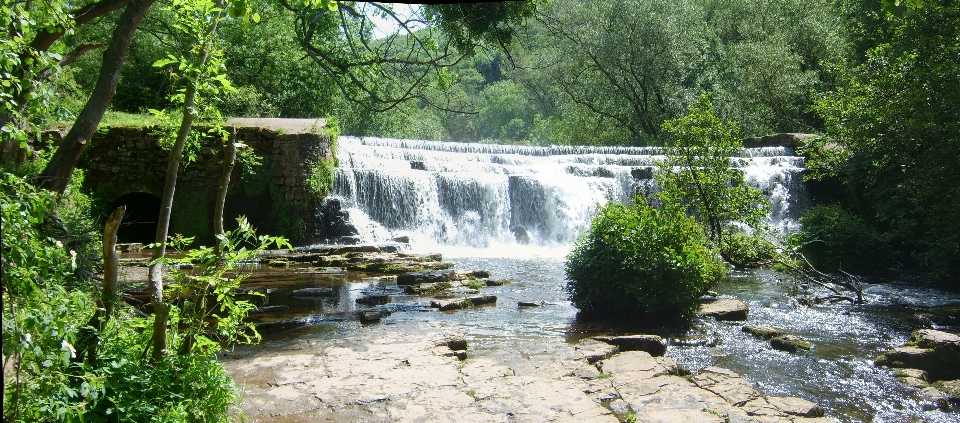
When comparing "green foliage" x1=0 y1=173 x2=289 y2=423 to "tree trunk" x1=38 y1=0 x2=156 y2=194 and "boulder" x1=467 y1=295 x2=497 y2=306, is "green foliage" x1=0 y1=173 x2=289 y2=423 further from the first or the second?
"boulder" x1=467 y1=295 x2=497 y2=306

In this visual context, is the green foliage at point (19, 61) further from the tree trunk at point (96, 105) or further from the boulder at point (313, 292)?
the boulder at point (313, 292)

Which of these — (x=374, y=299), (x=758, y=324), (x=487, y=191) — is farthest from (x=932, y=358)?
(x=487, y=191)

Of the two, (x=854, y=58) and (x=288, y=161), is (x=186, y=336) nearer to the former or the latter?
(x=288, y=161)

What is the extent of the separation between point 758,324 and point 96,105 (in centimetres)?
744

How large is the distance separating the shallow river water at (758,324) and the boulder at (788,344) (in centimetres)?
9

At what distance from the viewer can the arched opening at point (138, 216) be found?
51.2 ft

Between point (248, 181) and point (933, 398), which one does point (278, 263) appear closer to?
point (248, 181)

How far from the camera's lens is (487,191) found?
17672mm

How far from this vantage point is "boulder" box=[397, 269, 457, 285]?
11047 mm

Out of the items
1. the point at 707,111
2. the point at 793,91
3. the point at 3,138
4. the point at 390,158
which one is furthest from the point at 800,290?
the point at 793,91

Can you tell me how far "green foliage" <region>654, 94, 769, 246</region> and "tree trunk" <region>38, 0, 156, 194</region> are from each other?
8482mm

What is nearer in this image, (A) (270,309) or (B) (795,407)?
(B) (795,407)

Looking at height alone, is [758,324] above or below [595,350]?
below

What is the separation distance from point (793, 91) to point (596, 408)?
67.2 feet
